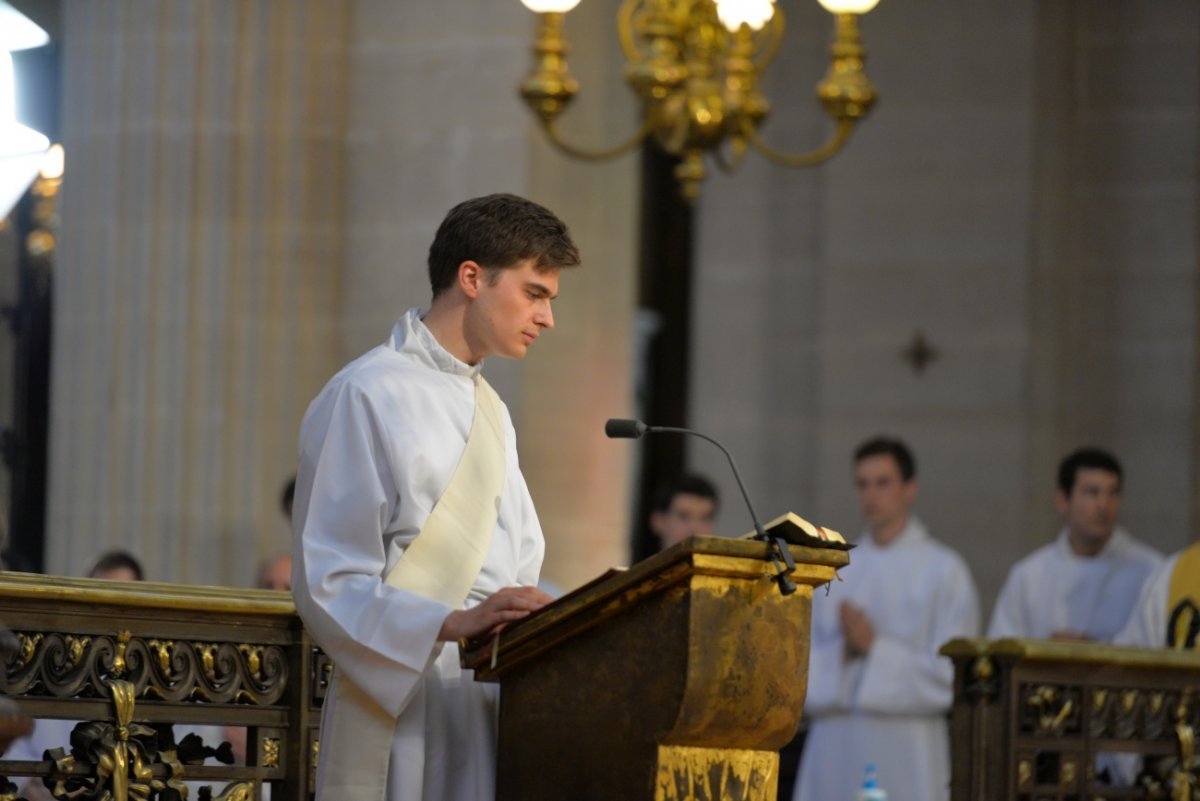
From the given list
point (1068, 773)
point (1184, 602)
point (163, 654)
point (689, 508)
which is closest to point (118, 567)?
point (689, 508)

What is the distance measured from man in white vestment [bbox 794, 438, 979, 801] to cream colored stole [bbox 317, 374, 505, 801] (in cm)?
476

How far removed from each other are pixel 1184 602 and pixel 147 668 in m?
3.72

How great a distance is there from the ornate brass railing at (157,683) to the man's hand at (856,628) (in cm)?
408

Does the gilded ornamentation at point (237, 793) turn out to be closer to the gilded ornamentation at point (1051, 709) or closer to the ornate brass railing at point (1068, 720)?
the ornate brass railing at point (1068, 720)

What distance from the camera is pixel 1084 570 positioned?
948 centimetres

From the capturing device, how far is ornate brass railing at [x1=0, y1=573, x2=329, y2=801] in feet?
16.8

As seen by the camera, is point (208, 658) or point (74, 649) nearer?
point (74, 649)

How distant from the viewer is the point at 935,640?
31.6 feet

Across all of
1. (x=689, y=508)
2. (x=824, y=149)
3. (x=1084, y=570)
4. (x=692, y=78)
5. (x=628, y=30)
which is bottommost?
(x=1084, y=570)

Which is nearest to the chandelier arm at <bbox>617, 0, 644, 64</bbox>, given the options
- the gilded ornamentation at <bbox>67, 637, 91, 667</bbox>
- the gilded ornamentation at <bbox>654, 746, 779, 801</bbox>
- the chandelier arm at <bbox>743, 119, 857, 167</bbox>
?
the chandelier arm at <bbox>743, 119, 857, 167</bbox>

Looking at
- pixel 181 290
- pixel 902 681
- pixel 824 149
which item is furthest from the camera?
pixel 181 290

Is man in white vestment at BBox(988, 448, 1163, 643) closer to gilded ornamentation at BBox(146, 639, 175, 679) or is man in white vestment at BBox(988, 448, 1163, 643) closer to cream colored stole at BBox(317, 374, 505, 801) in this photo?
gilded ornamentation at BBox(146, 639, 175, 679)

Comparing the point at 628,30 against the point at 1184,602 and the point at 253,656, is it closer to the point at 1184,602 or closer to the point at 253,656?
the point at 1184,602

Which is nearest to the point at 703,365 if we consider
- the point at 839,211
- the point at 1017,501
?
the point at 839,211
